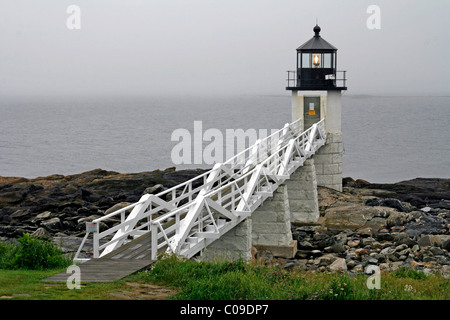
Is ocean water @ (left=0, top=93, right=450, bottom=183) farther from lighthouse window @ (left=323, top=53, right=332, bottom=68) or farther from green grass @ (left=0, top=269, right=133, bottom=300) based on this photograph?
green grass @ (left=0, top=269, right=133, bottom=300)

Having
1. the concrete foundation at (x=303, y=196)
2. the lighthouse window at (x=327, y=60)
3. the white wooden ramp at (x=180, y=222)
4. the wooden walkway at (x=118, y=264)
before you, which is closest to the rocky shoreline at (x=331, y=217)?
the concrete foundation at (x=303, y=196)

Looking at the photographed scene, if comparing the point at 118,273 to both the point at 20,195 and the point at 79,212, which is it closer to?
the point at 79,212

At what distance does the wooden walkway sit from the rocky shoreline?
473cm

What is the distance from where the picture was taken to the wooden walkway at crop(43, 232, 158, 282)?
1118cm

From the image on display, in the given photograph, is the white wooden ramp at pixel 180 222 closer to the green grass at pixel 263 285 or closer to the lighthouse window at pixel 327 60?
the green grass at pixel 263 285

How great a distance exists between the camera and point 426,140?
3541 inches

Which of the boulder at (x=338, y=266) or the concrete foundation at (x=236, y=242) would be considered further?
the boulder at (x=338, y=266)

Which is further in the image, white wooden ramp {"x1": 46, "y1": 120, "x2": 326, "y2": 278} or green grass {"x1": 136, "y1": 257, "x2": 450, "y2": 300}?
white wooden ramp {"x1": 46, "y1": 120, "x2": 326, "y2": 278}

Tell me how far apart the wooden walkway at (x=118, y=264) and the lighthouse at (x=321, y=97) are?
16996 mm

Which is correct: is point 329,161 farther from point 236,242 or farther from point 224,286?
point 224,286

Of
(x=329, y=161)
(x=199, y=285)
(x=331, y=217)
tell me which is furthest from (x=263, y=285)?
(x=329, y=161)

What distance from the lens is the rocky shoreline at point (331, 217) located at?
67.2 ft

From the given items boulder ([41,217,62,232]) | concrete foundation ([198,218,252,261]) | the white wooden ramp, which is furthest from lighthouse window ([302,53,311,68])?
concrete foundation ([198,218,252,261])

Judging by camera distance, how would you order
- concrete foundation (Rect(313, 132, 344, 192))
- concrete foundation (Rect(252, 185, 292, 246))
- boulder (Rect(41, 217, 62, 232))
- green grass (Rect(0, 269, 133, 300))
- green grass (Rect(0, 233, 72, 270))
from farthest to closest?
concrete foundation (Rect(313, 132, 344, 192)) → boulder (Rect(41, 217, 62, 232)) → concrete foundation (Rect(252, 185, 292, 246)) → green grass (Rect(0, 233, 72, 270)) → green grass (Rect(0, 269, 133, 300))
